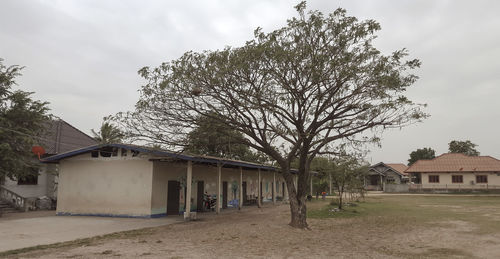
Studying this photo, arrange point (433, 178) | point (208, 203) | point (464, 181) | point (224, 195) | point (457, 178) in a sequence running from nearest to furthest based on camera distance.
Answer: point (208, 203), point (224, 195), point (464, 181), point (457, 178), point (433, 178)

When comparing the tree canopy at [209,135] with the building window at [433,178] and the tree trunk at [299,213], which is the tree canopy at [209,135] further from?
the building window at [433,178]

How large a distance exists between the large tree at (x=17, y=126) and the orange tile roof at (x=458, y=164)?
44.9 meters

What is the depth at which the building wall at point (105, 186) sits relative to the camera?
1788 centimetres

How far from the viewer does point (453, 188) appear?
1783 inches

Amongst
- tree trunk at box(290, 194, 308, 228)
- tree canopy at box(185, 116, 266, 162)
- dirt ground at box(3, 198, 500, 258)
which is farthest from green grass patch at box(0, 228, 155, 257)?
tree trunk at box(290, 194, 308, 228)

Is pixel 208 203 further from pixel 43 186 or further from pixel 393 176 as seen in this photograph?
pixel 393 176

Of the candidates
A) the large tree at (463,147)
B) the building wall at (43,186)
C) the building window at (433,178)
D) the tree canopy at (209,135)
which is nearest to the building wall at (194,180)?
the tree canopy at (209,135)

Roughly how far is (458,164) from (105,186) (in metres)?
45.0

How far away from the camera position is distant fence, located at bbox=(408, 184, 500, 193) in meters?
43.4

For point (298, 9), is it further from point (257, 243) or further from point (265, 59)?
point (257, 243)

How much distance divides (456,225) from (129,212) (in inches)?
603

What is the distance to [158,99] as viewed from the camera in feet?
45.7

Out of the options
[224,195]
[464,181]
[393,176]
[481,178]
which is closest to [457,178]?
[464,181]

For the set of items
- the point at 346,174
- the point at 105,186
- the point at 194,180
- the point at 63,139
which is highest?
the point at 63,139
